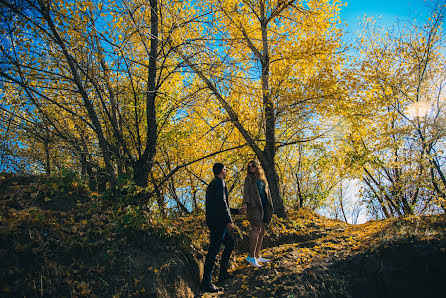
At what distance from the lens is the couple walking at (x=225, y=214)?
13.1 feet

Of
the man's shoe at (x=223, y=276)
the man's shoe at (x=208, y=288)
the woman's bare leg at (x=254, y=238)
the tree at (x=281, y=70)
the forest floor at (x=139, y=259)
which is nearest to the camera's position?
the forest floor at (x=139, y=259)

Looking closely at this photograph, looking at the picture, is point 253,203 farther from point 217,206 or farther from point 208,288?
point 208,288

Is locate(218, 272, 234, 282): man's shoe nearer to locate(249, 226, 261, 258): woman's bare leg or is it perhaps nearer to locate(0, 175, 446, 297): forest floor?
locate(0, 175, 446, 297): forest floor

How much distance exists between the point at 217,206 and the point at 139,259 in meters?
1.42

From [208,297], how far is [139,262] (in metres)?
1.21

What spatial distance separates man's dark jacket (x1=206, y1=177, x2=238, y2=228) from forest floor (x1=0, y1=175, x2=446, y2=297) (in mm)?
785

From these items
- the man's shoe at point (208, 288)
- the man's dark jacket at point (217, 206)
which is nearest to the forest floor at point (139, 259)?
the man's shoe at point (208, 288)

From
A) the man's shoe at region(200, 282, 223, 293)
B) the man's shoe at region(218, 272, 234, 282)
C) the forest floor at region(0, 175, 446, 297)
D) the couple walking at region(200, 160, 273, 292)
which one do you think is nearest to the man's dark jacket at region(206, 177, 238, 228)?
the couple walking at region(200, 160, 273, 292)

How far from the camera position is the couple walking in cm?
400

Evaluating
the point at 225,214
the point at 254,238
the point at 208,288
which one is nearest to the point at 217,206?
the point at 225,214

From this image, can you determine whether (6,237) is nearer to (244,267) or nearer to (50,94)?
(50,94)

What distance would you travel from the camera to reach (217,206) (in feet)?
13.3

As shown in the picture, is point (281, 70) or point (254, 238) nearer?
point (254, 238)

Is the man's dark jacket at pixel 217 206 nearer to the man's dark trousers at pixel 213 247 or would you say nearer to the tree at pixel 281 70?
the man's dark trousers at pixel 213 247
